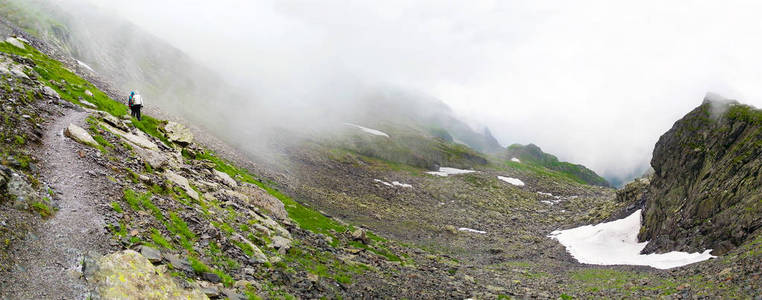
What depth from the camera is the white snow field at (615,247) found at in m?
36.0

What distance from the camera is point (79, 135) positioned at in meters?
21.2

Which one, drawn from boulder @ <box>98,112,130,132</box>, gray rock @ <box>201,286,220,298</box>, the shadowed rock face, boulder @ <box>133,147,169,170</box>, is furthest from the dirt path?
the shadowed rock face

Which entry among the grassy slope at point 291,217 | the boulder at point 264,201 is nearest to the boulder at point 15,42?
the grassy slope at point 291,217

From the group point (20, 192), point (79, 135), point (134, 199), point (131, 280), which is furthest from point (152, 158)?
point (131, 280)

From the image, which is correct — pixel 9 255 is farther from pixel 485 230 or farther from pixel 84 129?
pixel 485 230

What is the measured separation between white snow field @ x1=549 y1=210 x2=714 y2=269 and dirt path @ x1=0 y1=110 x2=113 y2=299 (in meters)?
44.5

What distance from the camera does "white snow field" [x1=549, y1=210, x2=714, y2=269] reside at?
3600 centimetres

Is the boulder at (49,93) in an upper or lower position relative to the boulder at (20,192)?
upper

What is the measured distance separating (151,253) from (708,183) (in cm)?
5129

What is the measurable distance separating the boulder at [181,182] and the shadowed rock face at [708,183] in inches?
1714

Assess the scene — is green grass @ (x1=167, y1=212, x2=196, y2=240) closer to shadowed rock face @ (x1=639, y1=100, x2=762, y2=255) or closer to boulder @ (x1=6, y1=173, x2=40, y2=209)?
boulder @ (x1=6, y1=173, x2=40, y2=209)

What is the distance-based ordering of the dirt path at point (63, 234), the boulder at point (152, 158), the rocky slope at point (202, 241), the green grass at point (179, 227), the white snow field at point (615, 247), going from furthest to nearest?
the white snow field at point (615, 247), the boulder at point (152, 158), the green grass at point (179, 227), the rocky slope at point (202, 241), the dirt path at point (63, 234)

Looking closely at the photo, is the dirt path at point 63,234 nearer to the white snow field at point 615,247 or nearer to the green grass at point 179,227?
the green grass at point 179,227

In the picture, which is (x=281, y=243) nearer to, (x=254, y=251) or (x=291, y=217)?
(x=254, y=251)
